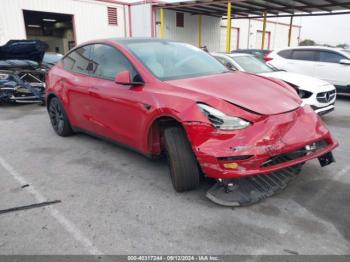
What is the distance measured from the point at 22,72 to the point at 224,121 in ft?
23.5

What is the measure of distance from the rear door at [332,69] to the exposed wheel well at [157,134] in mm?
7251

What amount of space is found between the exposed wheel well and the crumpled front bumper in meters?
0.45

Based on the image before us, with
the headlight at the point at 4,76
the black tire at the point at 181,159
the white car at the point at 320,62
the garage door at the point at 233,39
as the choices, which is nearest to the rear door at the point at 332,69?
Result: the white car at the point at 320,62

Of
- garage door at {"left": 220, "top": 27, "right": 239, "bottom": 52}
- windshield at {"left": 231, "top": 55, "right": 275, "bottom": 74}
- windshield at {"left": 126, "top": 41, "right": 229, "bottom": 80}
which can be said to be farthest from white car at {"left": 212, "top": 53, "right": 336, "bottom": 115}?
garage door at {"left": 220, "top": 27, "right": 239, "bottom": 52}

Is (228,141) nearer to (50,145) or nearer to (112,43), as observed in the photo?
(112,43)

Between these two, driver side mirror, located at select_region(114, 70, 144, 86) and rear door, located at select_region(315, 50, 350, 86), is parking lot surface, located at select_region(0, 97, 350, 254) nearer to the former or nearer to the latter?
driver side mirror, located at select_region(114, 70, 144, 86)

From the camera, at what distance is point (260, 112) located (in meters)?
2.93

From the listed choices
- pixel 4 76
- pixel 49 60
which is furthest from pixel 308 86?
pixel 49 60

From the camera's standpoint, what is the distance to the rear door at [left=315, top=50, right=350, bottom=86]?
28.8 feet

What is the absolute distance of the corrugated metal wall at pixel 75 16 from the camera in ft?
47.2

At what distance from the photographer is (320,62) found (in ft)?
30.0

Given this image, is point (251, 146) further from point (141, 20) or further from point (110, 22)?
point (110, 22)

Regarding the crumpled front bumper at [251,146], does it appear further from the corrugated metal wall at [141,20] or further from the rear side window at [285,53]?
the corrugated metal wall at [141,20]

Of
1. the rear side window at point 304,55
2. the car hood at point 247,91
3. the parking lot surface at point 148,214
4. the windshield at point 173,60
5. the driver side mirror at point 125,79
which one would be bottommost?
the parking lot surface at point 148,214
